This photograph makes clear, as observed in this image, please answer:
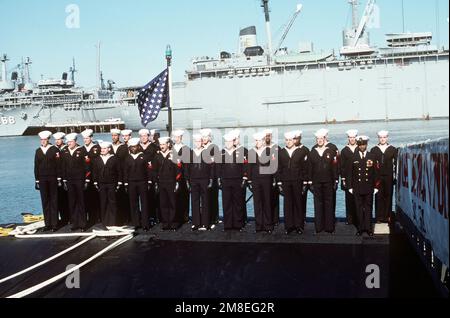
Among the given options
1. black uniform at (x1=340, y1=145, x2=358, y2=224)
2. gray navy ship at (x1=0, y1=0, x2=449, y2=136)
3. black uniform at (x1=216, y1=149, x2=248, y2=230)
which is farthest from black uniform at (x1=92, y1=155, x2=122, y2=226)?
gray navy ship at (x1=0, y1=0, x2=449, y2=136)

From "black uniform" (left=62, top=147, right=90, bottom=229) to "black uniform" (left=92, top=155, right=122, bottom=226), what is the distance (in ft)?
0.62

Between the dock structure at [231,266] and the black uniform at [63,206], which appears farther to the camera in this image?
the black uniform at [63,206]

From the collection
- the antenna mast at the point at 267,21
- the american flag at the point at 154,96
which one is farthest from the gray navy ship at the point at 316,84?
the american flag at the point at 154,96

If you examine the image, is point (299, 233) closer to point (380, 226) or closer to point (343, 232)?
point (343, 232)

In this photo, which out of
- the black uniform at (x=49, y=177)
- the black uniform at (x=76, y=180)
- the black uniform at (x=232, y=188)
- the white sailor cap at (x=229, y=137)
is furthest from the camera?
the black uniform at (x=49, y=177)

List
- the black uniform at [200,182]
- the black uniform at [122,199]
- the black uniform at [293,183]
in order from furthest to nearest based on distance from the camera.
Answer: the black uniform at [122,199] → the black uniform at [200,182] → the black uniform at [293,183]

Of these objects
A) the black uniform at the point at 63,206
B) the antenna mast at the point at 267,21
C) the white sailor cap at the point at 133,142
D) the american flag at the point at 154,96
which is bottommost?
the black uniform at the point at 63,206

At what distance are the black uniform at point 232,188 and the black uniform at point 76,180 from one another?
237cm

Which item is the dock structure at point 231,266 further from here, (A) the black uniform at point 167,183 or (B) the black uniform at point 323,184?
(A) the black uniform at point 167,183

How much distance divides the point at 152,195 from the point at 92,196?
1.09 meters

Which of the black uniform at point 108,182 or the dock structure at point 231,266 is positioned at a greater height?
the black uniform at point 108,182

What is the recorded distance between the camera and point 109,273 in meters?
6.11

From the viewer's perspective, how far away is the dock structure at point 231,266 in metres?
5.23

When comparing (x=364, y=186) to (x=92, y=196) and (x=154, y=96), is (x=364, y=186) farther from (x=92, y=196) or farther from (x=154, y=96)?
(x=92, y=196)
